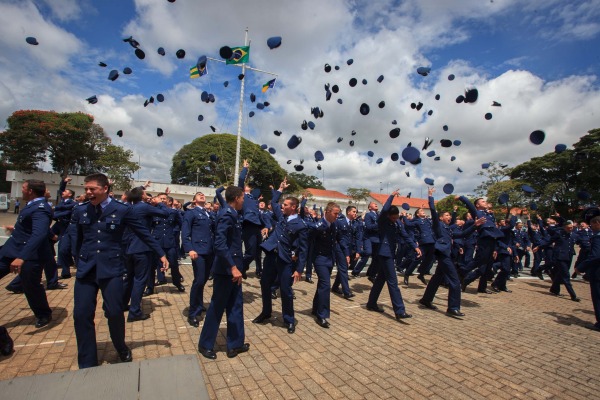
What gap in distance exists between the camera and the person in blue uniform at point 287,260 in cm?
523

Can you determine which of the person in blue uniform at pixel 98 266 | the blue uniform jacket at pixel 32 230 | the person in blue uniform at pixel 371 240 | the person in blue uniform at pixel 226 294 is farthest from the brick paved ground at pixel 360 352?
the person in blue uniform at pixel 371 240

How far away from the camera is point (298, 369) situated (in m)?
3.91

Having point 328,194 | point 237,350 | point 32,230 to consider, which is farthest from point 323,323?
point 328,194

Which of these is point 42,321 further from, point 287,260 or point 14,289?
point 287,260

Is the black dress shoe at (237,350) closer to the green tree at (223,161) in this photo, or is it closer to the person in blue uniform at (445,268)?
the person in blue uniform at (445,268)

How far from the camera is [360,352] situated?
453cm

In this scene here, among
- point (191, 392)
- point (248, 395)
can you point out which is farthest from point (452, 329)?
point (191, 392)

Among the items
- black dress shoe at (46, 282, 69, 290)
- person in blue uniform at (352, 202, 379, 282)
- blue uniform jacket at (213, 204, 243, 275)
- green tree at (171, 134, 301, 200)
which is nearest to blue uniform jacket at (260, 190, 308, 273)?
blue uniform jacket at (213, 204, 243, 275)

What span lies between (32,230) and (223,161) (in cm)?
4464

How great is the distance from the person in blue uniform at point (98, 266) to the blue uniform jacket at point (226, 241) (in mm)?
1060

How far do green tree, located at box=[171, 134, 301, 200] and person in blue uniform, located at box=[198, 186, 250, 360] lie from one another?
4215 cm

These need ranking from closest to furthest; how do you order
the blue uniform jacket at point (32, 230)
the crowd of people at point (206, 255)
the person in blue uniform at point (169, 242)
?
the crowd of people at point (206, 255) → the blue uniform jacket at point (32, 230) → the person in blue uniform at point (169, 242)

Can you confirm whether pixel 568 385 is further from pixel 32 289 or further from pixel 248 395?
pixel 32 289

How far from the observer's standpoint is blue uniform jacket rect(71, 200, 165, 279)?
345 cm
